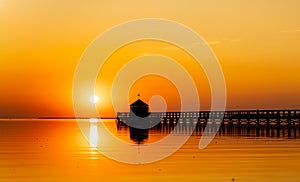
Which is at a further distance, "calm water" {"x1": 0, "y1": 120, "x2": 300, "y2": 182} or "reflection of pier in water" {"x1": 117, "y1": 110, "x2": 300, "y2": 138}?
"reflection of pier in water" {"x1": 117, "y1": 110, "x2": 300, "y2": 138}

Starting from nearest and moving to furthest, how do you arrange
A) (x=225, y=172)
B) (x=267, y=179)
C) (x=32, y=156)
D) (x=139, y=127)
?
(x=267, y=179) → (x=225, y=172) → (x=32, y=156) → (x=139, y=127)

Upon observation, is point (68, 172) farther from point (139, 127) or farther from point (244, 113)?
point (139, 127)

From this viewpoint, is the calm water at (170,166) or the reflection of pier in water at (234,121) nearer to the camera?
the calm water at (170,166)

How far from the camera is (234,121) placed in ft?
235

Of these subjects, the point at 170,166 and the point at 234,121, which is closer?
the point at 170,166

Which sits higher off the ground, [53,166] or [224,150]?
[224,150]

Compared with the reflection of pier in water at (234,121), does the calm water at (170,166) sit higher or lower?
lower

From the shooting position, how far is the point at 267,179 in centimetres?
2589

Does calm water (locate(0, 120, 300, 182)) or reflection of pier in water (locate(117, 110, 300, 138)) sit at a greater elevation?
reflection of pier in water (locate(117, 110, 300, 138))

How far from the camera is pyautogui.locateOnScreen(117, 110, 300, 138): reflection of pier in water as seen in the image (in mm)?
62594

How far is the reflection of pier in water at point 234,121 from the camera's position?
62.6 meters

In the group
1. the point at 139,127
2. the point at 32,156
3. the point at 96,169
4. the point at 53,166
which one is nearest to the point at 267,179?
the point at 96,169

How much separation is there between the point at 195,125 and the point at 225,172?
48260 millimetres

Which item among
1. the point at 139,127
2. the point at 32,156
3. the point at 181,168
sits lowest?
the point at 181,168
